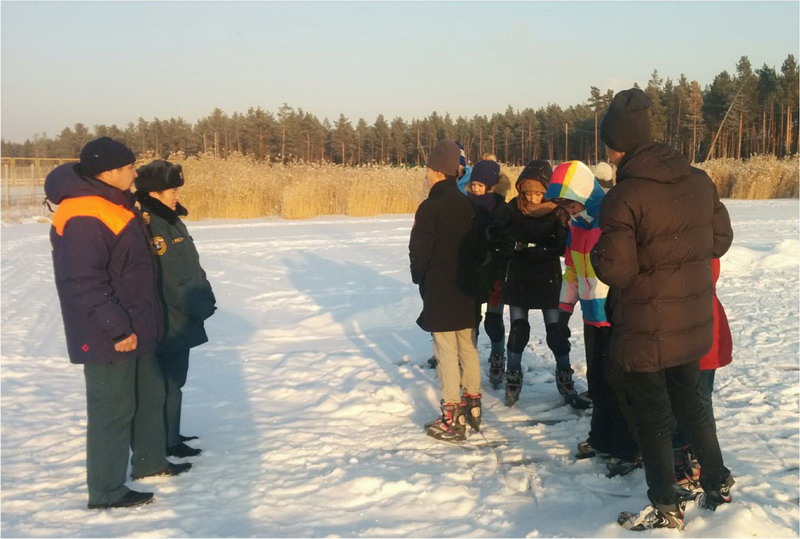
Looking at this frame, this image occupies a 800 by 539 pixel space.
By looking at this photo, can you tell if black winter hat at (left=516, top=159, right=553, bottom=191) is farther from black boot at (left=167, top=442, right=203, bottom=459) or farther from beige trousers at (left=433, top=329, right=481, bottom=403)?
black boot at (left=167, top=442, right=203, bottom=459)

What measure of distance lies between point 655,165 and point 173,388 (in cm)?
305

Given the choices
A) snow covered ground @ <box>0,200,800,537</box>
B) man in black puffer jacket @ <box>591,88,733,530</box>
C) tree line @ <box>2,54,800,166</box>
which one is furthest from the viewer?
tree line @ <box>2,54,800,166</box>

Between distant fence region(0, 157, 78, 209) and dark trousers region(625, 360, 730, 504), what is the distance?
71.9 ft

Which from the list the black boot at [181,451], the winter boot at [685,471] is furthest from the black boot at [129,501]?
the winter boot at [685,471]

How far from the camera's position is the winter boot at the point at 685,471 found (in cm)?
334

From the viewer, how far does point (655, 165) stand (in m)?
2.82

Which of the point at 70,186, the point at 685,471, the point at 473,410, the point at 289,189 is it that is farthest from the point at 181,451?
the point at 289,189

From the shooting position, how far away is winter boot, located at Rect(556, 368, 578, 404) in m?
4.77

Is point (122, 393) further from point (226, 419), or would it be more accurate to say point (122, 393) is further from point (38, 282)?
point (38, 282)

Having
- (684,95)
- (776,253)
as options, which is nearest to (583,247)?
(776,253)

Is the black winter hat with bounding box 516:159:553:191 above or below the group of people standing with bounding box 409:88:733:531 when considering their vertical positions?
above

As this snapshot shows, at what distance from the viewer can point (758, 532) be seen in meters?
2.82

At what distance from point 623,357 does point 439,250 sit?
1.65m

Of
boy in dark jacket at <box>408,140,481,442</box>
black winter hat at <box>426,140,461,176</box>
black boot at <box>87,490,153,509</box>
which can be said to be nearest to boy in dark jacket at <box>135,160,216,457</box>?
black boot at <box>87,490,153,509</box>
